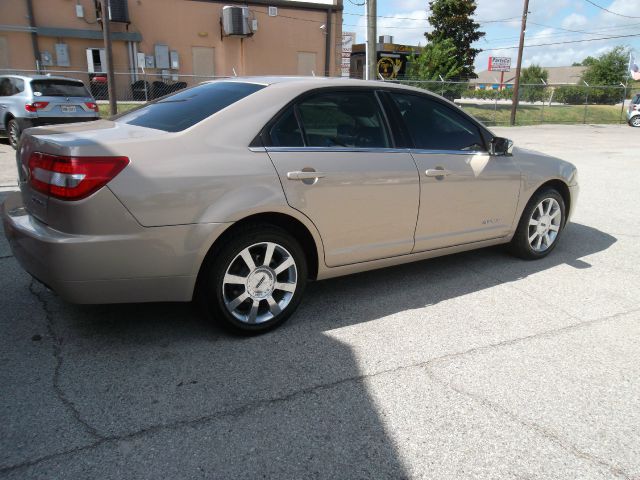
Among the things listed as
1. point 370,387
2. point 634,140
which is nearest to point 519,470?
point 370,387

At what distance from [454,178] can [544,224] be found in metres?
1.50

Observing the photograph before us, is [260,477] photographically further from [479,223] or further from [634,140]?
[634,140]

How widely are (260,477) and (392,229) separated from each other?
6.91ft

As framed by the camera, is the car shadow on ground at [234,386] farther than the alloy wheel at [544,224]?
No

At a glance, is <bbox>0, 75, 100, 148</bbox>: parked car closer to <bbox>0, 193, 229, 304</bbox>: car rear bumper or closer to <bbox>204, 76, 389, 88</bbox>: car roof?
<bbox>204, 76, 389, 88</bbox>: car roof

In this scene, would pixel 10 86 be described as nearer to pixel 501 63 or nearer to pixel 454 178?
pixel 454 178

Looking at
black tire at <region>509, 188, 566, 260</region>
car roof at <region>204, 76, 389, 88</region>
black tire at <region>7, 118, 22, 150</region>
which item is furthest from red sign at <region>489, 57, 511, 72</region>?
car roof at <region>204, 76, 389, 88</region>

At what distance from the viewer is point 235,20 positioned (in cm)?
2600

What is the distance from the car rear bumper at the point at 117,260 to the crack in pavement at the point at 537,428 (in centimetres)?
153

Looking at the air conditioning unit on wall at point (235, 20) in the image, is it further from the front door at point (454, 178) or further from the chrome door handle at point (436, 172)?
the chrome door handle at point (436, 172)

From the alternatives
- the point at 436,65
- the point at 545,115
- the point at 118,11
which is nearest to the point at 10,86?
the point at 118,11

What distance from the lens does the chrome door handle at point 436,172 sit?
13.0 ft

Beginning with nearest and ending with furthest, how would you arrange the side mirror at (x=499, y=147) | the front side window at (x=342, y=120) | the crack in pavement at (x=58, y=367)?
1. the crack in pavement at (x=58, y=367)
2. the front side window at (x=342, y=120)
3. the side mirror at (x=499, y=147)

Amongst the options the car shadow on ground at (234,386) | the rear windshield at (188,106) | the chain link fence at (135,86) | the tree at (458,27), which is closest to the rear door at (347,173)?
the rear windshield at (188,106)
